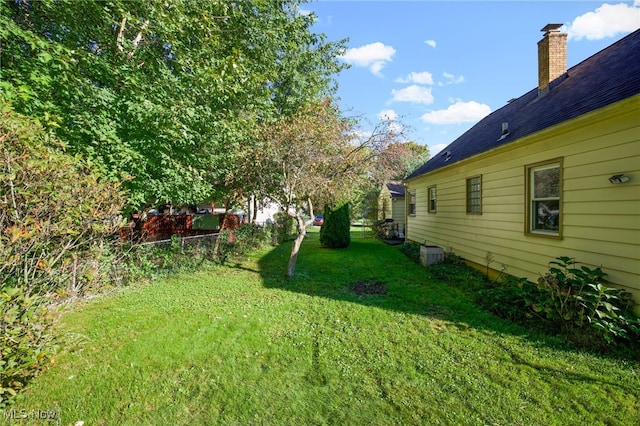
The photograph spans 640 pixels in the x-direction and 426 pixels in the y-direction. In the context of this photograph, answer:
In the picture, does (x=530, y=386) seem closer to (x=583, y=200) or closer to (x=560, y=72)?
(x=583, y=200)

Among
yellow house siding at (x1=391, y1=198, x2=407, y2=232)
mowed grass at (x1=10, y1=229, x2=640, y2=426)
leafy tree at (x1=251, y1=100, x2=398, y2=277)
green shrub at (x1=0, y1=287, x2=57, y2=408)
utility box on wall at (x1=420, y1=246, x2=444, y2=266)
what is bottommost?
mowed grass at (x1=10, y1=229, x2=640, y2=426)

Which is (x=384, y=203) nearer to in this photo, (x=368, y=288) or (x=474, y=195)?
(x=474, y=195)

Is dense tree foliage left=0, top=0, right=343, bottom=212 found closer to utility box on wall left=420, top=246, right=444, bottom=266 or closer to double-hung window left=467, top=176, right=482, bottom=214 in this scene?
utility box on wall left=420, top=246, right=444, bottom=266

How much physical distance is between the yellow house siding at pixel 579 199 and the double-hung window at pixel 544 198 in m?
0.12

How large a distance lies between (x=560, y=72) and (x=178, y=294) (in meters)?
10.7

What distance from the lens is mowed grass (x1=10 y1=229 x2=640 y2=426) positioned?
252 centimetres

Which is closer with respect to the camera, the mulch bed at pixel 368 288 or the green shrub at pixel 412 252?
the mulch bed at pixel 368 288

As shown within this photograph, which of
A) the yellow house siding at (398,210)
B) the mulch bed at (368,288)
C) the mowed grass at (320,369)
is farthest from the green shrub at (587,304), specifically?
the yellow house siding at (398,210)

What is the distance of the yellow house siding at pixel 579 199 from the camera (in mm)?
3697

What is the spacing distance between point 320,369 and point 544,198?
5073 mm

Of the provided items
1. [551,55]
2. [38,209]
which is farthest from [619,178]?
[38,209]

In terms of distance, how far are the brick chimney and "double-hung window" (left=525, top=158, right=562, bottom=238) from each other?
3280 mm

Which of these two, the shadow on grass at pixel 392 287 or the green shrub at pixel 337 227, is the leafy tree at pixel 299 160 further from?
the green shrub at pixel 337 227

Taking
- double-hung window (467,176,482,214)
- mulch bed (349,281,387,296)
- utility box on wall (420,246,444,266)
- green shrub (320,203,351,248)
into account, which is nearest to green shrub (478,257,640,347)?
mulch bed (349,281,387,296)
